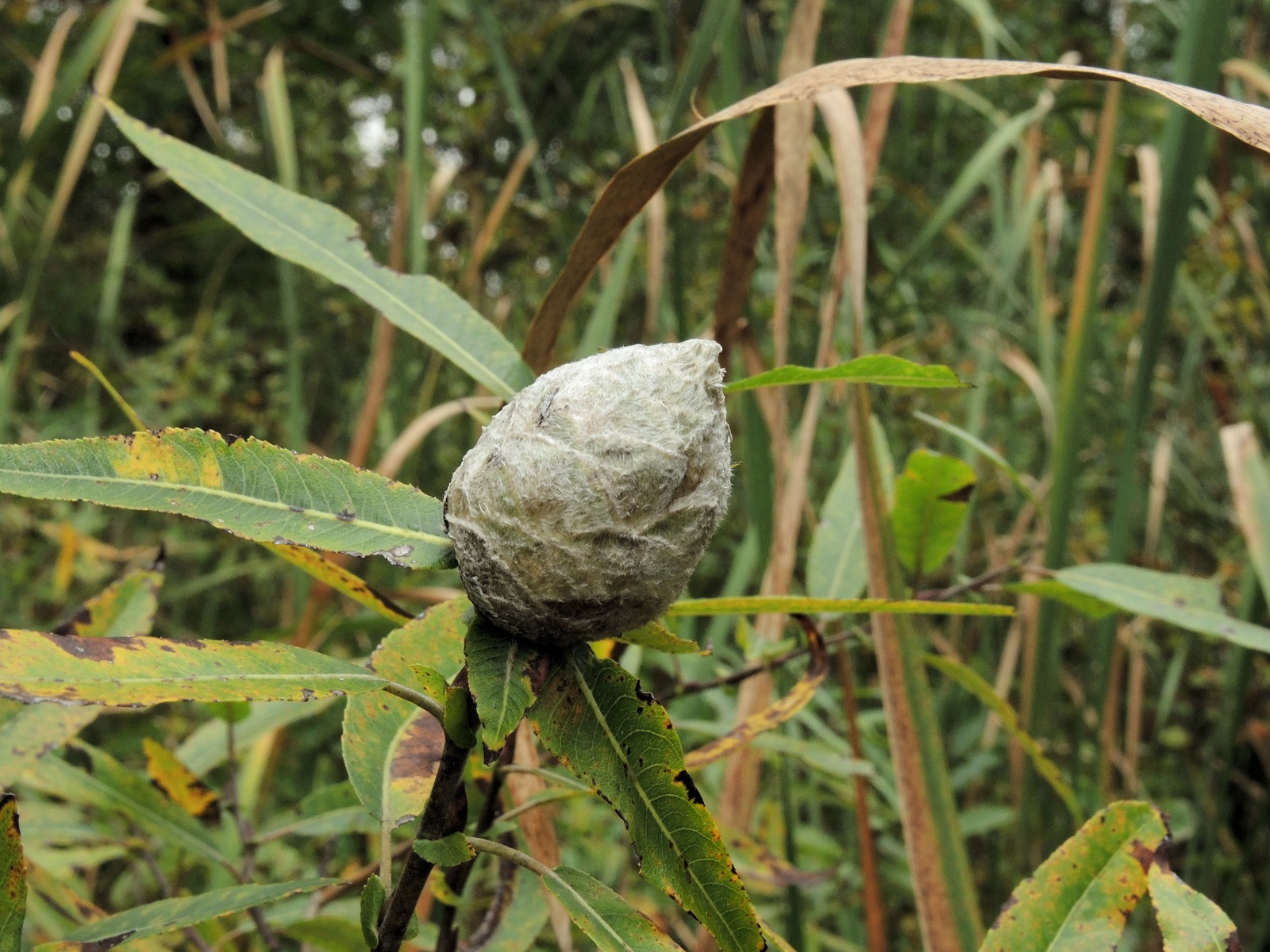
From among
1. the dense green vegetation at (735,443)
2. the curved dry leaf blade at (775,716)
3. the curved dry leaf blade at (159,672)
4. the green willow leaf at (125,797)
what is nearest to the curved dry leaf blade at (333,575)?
the dense green vegetation at (735,443)

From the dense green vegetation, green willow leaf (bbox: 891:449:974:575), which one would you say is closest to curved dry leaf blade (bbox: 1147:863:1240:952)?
the dense green vegetation

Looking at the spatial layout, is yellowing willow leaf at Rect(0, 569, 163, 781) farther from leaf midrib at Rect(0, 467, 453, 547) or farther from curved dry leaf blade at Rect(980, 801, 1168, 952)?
curved dry leaf blade at Rect(980, 801, 1168, 952)

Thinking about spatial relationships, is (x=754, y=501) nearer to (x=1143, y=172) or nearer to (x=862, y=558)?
(x=862, y=558)

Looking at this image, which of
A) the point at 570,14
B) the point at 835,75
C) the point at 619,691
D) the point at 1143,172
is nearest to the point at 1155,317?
the point at 835,75

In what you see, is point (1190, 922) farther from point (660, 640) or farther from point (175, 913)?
point (175, 913)

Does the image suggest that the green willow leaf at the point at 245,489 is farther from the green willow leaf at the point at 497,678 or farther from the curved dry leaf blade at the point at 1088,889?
the curved dry leaf blade at the point at 1088,889

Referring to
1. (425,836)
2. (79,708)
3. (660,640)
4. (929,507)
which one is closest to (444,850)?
(425,836)
